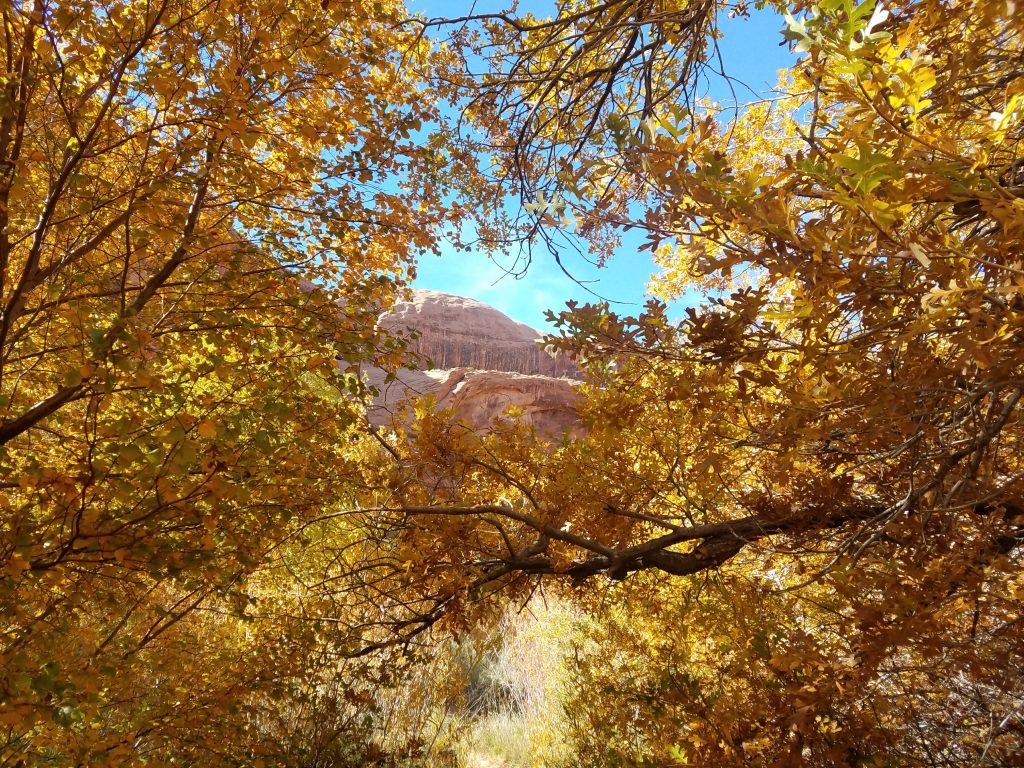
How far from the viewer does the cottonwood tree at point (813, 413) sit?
1119 mm

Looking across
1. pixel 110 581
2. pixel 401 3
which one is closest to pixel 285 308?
pixel 110 581

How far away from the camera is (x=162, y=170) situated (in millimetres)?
2689

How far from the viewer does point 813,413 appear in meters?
1.59

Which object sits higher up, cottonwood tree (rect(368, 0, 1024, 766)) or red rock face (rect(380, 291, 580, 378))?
red rock face (rect(380, 291, 580, 378))

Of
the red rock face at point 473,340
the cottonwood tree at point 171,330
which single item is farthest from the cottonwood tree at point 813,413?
the red rock face at point 473,340

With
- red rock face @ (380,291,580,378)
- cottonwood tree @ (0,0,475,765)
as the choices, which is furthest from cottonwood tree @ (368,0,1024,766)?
red rock face @ (380,291,580,378)

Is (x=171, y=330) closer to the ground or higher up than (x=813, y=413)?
higher up

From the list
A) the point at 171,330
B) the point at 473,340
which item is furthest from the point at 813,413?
the point at 473,340

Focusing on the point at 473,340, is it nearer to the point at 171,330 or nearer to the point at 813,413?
the point at 171,330

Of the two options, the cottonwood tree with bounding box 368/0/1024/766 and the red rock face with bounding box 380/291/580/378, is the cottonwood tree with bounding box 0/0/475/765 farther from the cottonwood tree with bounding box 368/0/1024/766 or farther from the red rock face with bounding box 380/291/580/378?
the red rock face with bounding box 380/291/580/378

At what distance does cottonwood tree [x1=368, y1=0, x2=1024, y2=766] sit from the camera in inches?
44.1

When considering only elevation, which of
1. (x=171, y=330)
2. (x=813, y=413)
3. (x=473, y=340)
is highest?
(x=473, y=340)

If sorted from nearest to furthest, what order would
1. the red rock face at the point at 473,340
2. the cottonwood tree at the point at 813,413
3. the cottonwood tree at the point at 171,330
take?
the cottonwood tree at the point at 813,413, the cottonwood tree at the point at 171,330, the red rock face at the point at 473,340

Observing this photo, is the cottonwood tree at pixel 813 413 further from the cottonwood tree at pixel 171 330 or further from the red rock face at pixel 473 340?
the red rock face at pixel 473 340
